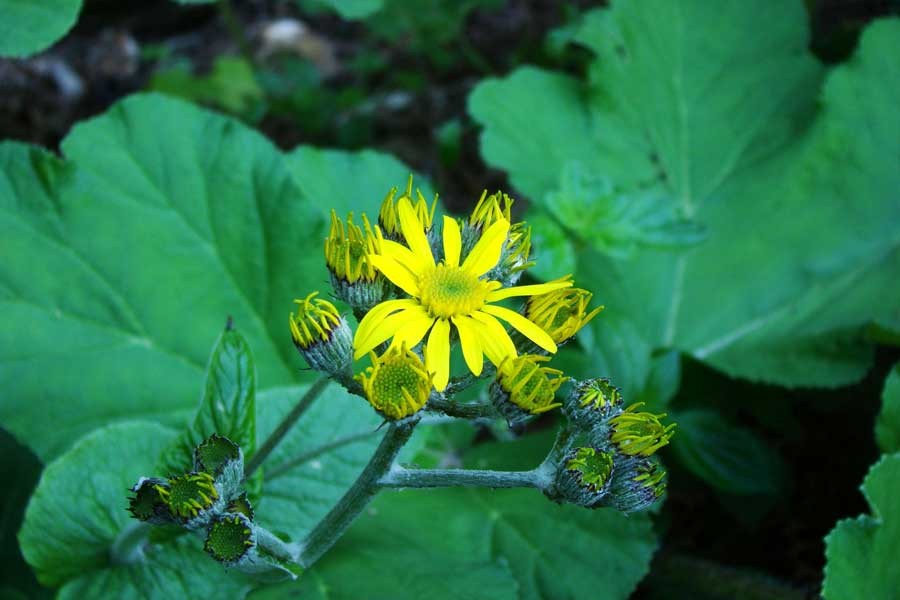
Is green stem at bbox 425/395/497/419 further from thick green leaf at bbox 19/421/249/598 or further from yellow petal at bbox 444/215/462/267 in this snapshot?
thick green leaf at bbox 19/421/249/598

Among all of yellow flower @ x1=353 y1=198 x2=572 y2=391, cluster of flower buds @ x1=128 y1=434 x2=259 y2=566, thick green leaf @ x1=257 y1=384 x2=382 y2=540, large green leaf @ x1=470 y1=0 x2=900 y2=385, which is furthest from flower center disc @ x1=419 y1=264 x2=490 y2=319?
large green leaf @ x1=470 y1=0 x2=900 y2=385

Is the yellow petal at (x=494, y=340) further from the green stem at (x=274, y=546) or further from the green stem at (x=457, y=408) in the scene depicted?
→ the green stem at (x=274, y=546)

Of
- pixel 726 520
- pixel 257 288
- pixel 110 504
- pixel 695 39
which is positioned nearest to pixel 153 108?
pixel 257 288

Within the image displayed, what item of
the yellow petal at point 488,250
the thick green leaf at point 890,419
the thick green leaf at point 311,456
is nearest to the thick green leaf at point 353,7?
the thick green leaf at point 311,456

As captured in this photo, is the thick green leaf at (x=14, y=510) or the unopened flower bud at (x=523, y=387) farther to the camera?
the thick green leaf at (x=14, y=510)

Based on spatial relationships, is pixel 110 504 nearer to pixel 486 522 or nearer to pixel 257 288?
pixel 257 288
